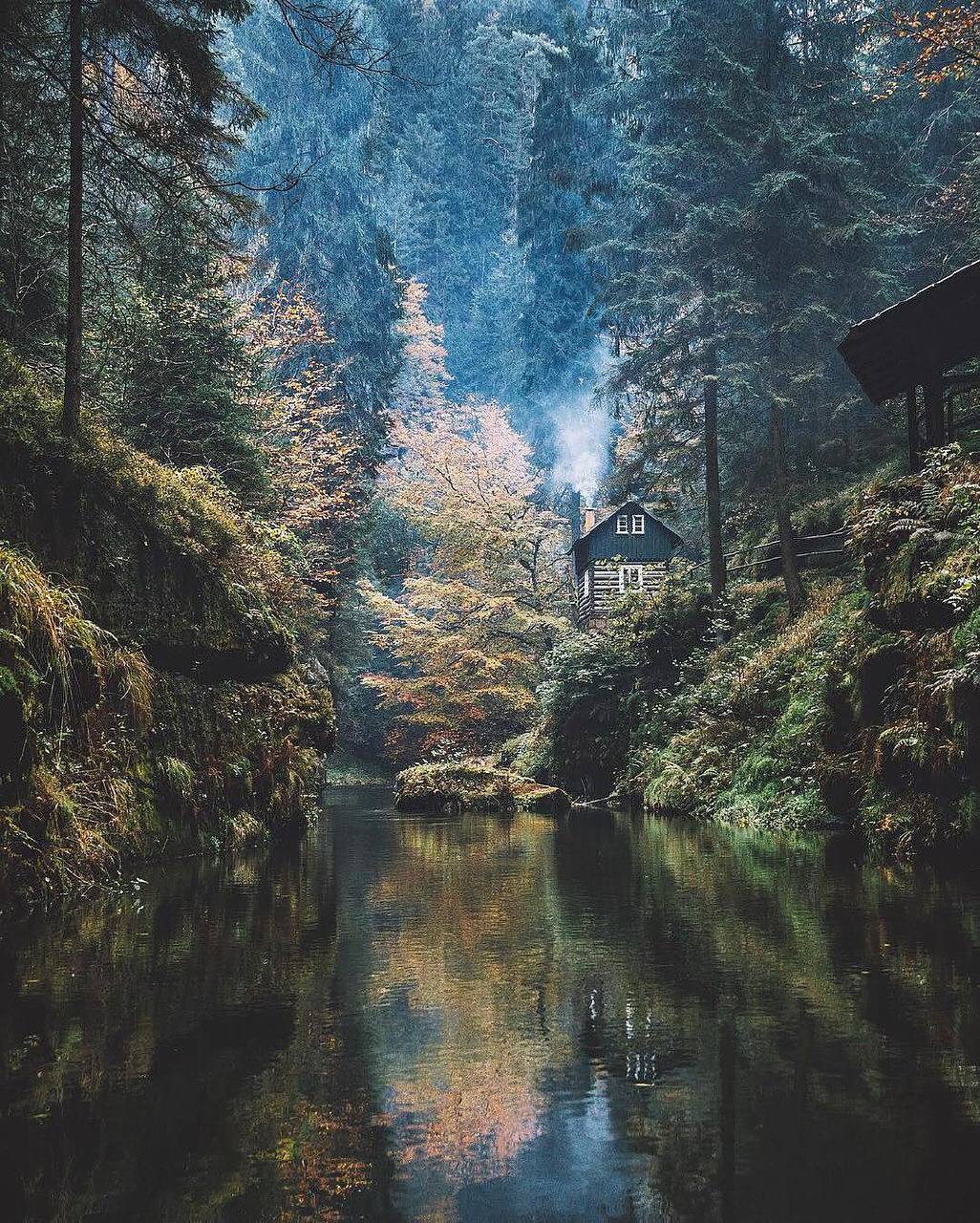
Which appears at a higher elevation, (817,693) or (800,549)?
(800,549)

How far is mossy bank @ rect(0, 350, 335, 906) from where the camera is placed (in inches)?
292

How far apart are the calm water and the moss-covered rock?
634 inches

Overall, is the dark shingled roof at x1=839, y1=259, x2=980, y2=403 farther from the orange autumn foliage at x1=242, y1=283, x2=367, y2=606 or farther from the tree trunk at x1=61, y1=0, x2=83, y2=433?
the orange autumn foliage at x1=242, y1=283, x2=367, y2=606

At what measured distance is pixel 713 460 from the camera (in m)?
26.2

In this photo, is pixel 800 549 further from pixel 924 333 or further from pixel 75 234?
pixel 75 234

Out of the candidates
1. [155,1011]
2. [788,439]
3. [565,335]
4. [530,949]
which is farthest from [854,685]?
[565,335]

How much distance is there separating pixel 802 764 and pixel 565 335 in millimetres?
52135

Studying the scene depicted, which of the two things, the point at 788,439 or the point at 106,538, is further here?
the point at 788,439

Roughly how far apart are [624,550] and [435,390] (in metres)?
26.7

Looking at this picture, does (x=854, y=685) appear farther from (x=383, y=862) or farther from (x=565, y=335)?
(x=565, y=335)

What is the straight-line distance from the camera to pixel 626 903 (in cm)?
698

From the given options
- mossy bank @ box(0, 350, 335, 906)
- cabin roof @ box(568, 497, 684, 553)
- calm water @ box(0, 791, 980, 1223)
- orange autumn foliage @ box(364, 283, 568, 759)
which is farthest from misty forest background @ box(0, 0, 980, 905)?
calm water @ box(0, 791, 980, 1223)

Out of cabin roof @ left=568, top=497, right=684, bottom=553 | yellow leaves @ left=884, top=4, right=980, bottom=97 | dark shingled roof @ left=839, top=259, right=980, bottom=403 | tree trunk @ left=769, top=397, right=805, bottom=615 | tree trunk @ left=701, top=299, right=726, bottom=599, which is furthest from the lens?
cabin roof @ left=568, top=497, right=684, bottom=553

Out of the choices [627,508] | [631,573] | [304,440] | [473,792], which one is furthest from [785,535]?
[627,508]
